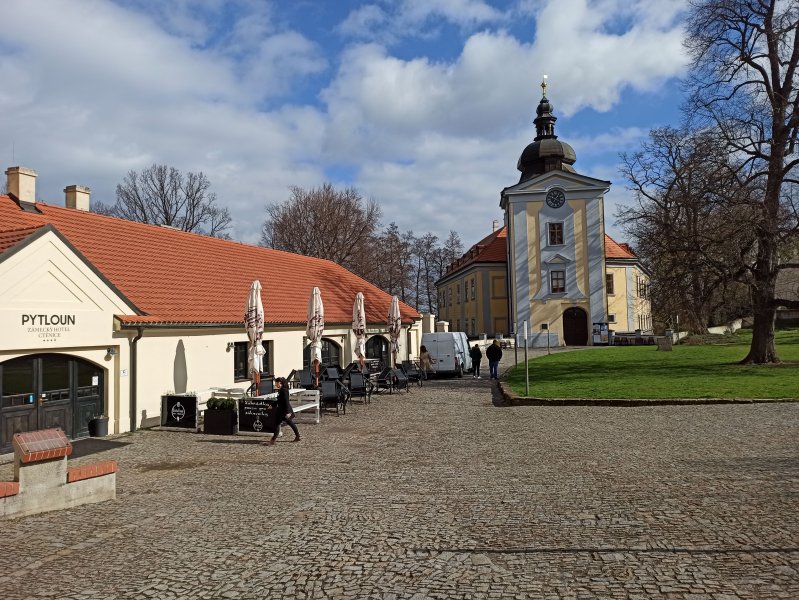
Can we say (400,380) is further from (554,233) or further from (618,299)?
(618,299)

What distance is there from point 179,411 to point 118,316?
2746 mm

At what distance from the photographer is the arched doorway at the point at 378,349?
88.1ft

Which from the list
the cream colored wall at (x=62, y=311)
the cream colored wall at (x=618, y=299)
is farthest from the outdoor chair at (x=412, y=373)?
the cream colored wall at (x=618, y=299)

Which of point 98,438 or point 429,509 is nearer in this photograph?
point 429,509

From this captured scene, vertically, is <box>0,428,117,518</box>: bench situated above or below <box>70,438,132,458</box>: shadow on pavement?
above

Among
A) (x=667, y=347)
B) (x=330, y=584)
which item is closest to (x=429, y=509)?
(x=330, y=584)

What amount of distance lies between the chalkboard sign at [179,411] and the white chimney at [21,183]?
7052 millimetres

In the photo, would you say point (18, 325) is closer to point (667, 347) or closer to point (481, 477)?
point (481, 477)

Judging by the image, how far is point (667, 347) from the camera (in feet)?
120

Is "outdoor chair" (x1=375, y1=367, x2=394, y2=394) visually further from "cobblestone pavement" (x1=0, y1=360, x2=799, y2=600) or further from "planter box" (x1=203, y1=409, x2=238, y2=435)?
"cobblestone pavement" (x1=0, y1=360, x2=799, y2=600)

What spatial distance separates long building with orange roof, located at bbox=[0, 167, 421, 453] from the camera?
38.6 ft

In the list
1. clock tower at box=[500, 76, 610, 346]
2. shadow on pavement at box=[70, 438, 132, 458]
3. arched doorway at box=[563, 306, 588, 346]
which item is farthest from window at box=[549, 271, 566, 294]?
shadow on pavement at box=[70, 438, 132, 458]

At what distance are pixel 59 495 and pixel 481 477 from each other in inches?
235

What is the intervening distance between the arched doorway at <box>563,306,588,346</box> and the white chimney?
40.5 meters
